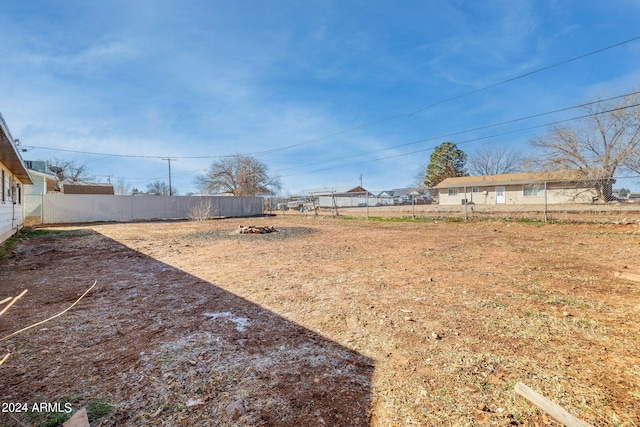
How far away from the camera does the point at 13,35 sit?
25.8ft

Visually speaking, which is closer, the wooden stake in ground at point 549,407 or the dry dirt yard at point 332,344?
the wooden stake in ground at point 549,407

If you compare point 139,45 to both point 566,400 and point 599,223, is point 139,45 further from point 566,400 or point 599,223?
point 599,223

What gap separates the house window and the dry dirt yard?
2134 centimetres

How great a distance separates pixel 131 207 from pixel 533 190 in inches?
1226

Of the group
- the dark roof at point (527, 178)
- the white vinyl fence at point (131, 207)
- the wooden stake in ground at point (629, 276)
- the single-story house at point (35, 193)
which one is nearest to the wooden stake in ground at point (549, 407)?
the wooden stake in ground at point (629, 276)

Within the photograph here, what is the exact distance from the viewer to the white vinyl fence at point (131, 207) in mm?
15859

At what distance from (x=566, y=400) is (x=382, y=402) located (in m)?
1.00

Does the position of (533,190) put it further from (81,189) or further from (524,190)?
(81,189)

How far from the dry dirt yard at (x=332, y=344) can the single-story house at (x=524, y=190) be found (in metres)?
14.2

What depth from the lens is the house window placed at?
2153 centimetres

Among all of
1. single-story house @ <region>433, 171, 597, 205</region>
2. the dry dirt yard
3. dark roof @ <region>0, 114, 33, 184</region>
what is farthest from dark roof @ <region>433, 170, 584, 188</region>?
dark roof @ <region>0, 114, 33, 184</region>

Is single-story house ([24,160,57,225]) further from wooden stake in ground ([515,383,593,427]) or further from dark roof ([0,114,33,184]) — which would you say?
wooden stake in ground ([515,383,593,427])

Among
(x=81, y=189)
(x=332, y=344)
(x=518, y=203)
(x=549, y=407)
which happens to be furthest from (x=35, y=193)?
(x=518, y=203)

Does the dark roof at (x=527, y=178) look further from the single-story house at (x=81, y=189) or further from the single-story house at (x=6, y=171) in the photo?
the single-story house at (x=81, y=189)
